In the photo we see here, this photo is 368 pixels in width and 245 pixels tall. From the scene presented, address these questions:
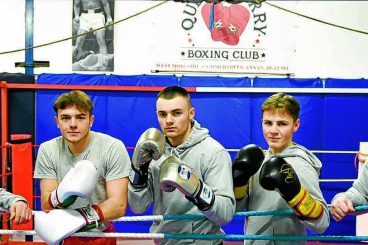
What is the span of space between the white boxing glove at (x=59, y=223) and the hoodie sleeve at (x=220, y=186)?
1.44ft

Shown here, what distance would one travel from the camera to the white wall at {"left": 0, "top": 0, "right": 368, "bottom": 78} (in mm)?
4660

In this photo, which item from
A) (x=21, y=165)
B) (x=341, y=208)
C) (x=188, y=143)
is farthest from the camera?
(x=21, y=165)

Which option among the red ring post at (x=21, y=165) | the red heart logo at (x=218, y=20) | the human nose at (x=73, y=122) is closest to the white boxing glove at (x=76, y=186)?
the human nose at (x=73, y=122)

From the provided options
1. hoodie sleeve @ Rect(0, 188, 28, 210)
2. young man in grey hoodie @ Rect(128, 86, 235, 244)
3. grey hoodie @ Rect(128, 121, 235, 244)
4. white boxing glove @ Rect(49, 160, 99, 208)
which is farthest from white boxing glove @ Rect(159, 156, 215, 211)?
hoodie sleeve @ Rect(0, 188, 28, 210)

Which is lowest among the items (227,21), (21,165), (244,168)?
(21,165)

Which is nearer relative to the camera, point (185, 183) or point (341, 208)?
point (185, 183)

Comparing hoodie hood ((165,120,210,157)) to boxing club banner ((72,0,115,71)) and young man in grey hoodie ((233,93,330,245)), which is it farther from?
boxing club banner ((72,0,115,71))

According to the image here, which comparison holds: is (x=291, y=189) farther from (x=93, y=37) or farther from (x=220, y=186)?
(x=93, y=37)

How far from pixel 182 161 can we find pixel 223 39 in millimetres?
3421

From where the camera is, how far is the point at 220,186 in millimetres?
1481

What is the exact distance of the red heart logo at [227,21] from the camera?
4.69 meters

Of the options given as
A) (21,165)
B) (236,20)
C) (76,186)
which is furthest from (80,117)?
(236,20)

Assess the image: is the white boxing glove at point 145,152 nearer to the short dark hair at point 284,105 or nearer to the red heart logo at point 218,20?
the short dark hair at point 284,105

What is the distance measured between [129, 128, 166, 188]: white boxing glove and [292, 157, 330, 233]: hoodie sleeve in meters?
0.50
